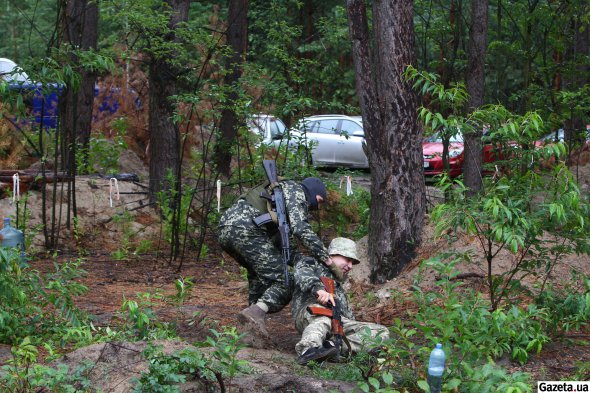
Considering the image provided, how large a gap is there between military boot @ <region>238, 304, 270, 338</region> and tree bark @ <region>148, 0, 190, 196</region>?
5911 millimetres

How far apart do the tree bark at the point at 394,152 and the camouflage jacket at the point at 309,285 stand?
2.33 meters

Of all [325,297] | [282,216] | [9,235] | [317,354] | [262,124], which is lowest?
[317,354]

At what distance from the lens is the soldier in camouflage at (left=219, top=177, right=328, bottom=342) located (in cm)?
729

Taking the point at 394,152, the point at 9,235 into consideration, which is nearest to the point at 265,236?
the point at 394,152

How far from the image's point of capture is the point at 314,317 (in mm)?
6715

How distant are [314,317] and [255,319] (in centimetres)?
57

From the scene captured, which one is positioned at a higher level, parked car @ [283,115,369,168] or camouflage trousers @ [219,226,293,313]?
parked car @ [283,115,369,168]

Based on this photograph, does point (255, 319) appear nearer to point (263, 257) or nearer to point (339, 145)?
point (263, 257)

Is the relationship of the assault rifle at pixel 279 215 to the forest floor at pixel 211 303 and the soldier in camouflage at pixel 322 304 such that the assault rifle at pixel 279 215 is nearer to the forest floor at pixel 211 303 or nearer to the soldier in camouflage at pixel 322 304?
the soldier in camouflage at pixel 322 304

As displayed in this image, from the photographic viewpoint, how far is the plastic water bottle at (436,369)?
5224 mm

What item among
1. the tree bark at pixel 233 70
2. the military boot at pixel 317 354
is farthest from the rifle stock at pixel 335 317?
the tree bark at pixel 233 70

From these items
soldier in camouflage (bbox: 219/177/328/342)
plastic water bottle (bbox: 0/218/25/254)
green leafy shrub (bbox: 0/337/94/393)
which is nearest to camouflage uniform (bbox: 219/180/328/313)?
soldier in camouflage (bbox: 219/177/328/342)

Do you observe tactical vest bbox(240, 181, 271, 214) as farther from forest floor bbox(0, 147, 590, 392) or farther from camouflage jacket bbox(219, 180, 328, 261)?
forest floor bbox(0, 147, 590, 392)

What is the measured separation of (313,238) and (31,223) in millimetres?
6397
